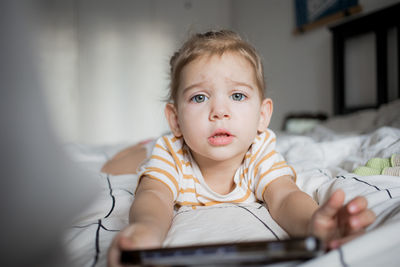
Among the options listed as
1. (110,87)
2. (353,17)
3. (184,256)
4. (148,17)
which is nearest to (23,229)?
(184,256)

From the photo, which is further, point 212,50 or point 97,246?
point 212,50

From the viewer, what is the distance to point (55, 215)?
10.3 inches

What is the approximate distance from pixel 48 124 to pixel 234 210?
50 centimetres

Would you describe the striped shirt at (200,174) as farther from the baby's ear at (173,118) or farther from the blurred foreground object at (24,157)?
the blurred foreground object at (24,157)

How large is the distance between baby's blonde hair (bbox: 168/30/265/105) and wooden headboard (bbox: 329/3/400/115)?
161 centimetres

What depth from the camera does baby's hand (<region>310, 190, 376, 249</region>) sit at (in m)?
0.44

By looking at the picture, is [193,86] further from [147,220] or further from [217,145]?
[147,220]

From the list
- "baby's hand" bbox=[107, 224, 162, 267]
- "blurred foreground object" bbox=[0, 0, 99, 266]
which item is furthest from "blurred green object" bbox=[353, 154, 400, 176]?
"blurred foreground object" bbox=[0, 0, 99, 266]

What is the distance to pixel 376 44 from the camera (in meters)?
2.17

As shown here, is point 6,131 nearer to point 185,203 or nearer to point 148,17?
point 185,203

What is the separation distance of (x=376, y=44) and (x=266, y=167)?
1.86 metres

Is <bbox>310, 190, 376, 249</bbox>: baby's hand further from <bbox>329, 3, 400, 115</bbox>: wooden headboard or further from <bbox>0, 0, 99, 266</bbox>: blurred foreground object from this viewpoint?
<bbox>329, 3, 400, 115</bbox>: wooden headboard

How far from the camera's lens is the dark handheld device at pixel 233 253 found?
0.36 meters

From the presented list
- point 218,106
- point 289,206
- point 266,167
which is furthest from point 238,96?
point 289,206
